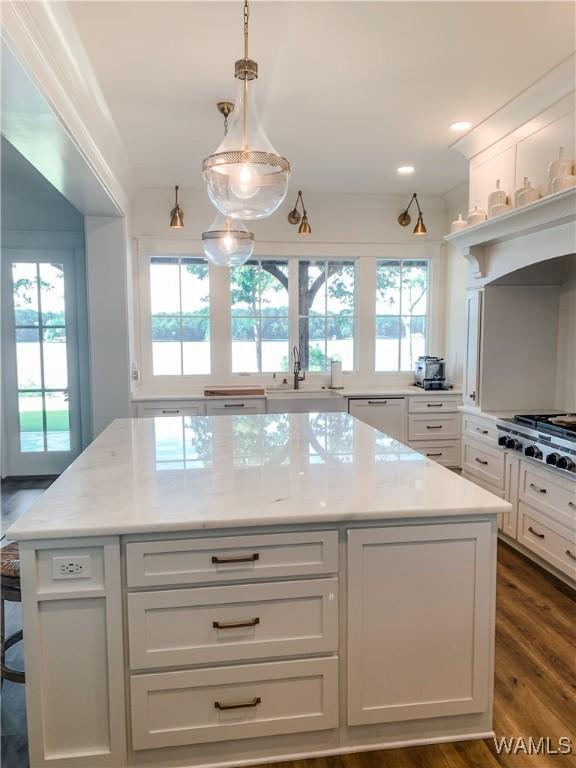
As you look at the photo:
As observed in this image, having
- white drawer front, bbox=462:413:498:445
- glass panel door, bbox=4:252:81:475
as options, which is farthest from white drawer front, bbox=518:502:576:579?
glass panel door, bbox=4:252:81:475

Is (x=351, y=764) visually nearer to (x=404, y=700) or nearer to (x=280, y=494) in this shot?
(x=404, y=700)

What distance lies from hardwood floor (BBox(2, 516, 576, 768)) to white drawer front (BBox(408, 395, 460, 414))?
6.85 feet

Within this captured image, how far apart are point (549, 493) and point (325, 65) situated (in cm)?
260

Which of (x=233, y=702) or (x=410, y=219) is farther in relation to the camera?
(x=410, y=219)

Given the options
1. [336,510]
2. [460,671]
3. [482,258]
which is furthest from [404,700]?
[482,258]

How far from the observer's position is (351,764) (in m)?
1.62

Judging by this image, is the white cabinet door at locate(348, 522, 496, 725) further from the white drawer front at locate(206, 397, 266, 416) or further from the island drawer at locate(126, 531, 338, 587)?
the white drawer front at locate(206, 397, 266, 416)

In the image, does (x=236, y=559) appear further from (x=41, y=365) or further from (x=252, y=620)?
(x=41, y=365)

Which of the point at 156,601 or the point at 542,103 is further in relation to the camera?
the point at 542,103

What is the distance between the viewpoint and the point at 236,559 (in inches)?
60.9

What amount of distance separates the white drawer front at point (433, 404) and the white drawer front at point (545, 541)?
1711 mm

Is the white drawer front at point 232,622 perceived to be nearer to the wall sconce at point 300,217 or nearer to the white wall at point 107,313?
the white wall at point 107,313

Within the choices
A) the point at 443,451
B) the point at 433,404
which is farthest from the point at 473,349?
the point at 443,451

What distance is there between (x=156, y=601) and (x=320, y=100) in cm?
278
